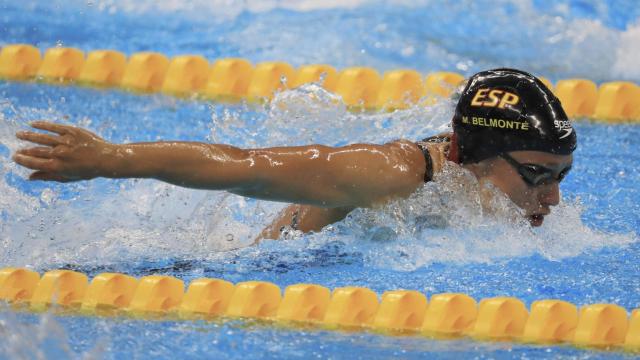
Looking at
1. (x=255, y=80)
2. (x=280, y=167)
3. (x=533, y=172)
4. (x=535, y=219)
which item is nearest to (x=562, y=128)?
(x=533, y=172)

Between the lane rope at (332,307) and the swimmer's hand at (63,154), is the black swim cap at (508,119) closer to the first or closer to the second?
the lane rope at (332,307)

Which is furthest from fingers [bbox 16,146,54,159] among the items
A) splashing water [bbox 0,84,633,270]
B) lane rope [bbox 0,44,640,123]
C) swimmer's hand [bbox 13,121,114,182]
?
lane rope [bbox 0,44,640,123]

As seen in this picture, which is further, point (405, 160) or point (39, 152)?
point (405, 160)

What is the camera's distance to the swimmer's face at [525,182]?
120 inches

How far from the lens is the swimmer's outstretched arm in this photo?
8.30 feet

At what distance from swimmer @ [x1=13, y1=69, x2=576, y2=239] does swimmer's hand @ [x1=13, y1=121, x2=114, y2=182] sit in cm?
3

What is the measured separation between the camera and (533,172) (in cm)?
308

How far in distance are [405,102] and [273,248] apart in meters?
1.87

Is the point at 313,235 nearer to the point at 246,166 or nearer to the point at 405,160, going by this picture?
the point at 405,160

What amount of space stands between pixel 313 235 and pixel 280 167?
72 cm

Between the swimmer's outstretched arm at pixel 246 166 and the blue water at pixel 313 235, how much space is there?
0.19 m

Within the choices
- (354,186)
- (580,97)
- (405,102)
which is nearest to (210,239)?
(354,186)

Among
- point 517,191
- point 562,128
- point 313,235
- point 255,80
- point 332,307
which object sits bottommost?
point 332,307

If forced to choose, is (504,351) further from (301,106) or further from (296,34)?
(296,34)
